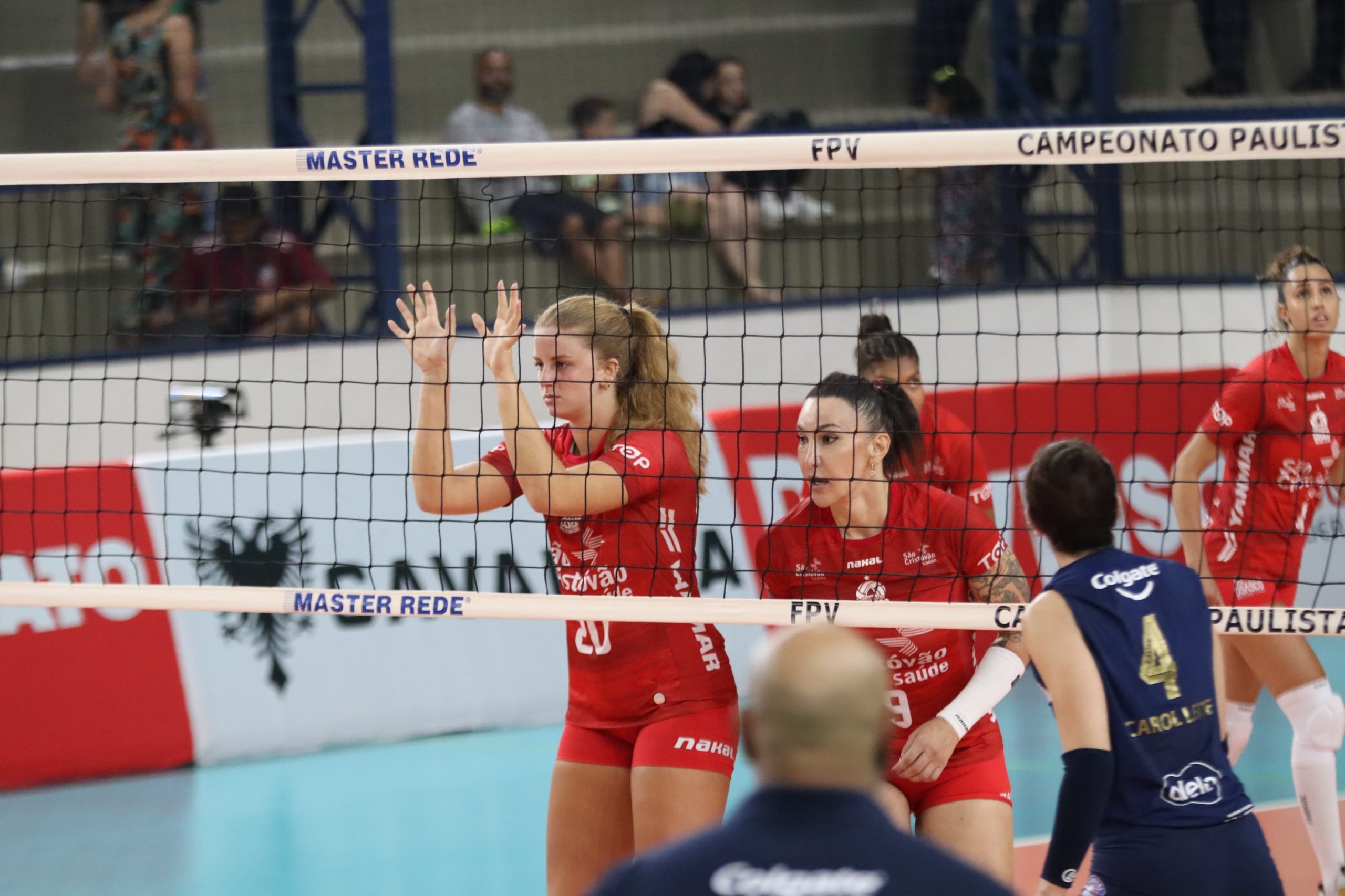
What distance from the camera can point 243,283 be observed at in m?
9.38

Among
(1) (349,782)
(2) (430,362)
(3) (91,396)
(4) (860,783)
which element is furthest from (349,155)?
(3) (91,396)

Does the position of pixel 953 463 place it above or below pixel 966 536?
above

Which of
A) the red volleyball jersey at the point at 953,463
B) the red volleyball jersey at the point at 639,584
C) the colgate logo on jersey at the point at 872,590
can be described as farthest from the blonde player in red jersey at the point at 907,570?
the red volleyball jersey at the point at 953,463

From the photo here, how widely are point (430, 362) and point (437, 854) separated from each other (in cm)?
267

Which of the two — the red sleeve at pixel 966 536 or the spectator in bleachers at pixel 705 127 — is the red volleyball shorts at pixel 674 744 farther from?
the spectator in bleachers at pixel 705 127

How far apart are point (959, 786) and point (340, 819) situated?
11.0 feet

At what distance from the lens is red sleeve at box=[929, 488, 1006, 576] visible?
12.4 ft

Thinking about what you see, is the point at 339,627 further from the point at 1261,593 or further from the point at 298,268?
the point at 1261,593

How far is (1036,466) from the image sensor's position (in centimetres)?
306

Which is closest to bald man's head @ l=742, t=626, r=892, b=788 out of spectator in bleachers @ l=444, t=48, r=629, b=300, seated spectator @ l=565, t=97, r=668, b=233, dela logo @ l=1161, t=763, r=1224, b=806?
dela logo @ l=1161, t=763, r=1224, b=806

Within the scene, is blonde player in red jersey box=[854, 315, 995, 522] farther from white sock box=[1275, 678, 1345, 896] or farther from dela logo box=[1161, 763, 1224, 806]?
dela logo box=[1161, 763, 1224, 806]

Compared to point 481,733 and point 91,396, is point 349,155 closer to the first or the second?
point 481,733

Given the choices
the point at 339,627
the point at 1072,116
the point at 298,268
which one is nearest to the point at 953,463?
the point at 339,627

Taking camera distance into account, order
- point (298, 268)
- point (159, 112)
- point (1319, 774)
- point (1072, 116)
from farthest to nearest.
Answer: point (1072, 116), point (159, 112), point (298, 268), point (1319, 774)
